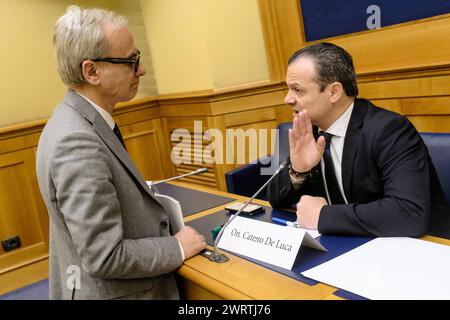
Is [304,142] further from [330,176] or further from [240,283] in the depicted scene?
[240,283]

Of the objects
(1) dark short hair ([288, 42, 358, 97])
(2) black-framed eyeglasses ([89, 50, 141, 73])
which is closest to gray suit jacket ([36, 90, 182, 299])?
(2) black-framed eyeglasses ([89, 50, 141, 73])

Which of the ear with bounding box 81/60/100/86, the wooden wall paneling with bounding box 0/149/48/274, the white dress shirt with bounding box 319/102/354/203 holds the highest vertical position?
the ear with bounding box 81/60/100/86

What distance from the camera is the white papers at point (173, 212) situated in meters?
1.59

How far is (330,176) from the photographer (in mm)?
1751

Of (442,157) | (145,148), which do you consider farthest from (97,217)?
(145,148)

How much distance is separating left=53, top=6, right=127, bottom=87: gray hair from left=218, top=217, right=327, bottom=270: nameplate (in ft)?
2.29

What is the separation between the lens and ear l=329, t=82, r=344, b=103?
1661 millimetres

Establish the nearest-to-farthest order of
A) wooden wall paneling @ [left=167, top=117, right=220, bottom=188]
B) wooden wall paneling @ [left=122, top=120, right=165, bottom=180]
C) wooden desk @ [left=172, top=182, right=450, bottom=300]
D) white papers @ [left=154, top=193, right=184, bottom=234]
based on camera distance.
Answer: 1. wooden desk @ [left=172, top=182, right=450, bottom=300]
2. white papers @ [left=154, top=193, right=184, bottom=234]
3. wooden wall paneling @ [left=167, top=117, right=220, bottom=188]
4. wooden wall paneling @ [left=122, top=120, right=165, bottom=180]

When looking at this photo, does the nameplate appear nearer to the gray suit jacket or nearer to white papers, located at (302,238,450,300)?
white papers, located at (302,238,450,300)

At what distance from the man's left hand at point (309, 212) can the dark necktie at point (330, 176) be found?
→ 203 millimetres

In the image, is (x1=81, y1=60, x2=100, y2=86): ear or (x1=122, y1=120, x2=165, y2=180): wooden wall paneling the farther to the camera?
(x1=122, y1=120, x2=165, y2=180): wooden wall paneling

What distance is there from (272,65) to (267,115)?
39 centimetres
